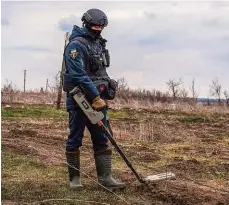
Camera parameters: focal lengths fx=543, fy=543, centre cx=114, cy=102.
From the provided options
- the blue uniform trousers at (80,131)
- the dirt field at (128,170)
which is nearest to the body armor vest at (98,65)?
the blue uniform trousers at (80,131)

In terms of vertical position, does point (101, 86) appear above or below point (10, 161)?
above

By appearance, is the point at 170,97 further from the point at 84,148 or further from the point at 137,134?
the point at 84,148

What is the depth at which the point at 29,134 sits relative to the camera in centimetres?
1172

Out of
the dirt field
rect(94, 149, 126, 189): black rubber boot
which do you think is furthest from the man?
the dirt field

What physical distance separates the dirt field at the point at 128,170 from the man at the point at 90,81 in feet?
0.85

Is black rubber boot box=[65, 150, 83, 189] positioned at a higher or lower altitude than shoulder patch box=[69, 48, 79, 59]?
lower

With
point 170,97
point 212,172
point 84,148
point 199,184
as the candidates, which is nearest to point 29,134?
point 84,148

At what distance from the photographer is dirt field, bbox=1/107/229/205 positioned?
5477mm

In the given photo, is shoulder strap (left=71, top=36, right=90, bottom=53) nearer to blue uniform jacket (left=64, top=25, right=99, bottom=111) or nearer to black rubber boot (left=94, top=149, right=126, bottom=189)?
blue uniform jacket (left=64, top=25, right=99, bottom=111)

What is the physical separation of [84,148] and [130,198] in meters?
4.46

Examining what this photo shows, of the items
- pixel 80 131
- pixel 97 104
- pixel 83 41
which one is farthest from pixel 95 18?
pixel 80 131

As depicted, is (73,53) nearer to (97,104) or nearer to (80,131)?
(97,104)

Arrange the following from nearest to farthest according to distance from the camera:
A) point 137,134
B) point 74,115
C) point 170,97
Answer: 1. point 74,115
2. point 137,134
3. point 170,97

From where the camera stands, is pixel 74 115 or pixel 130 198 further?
pixel 74 115
